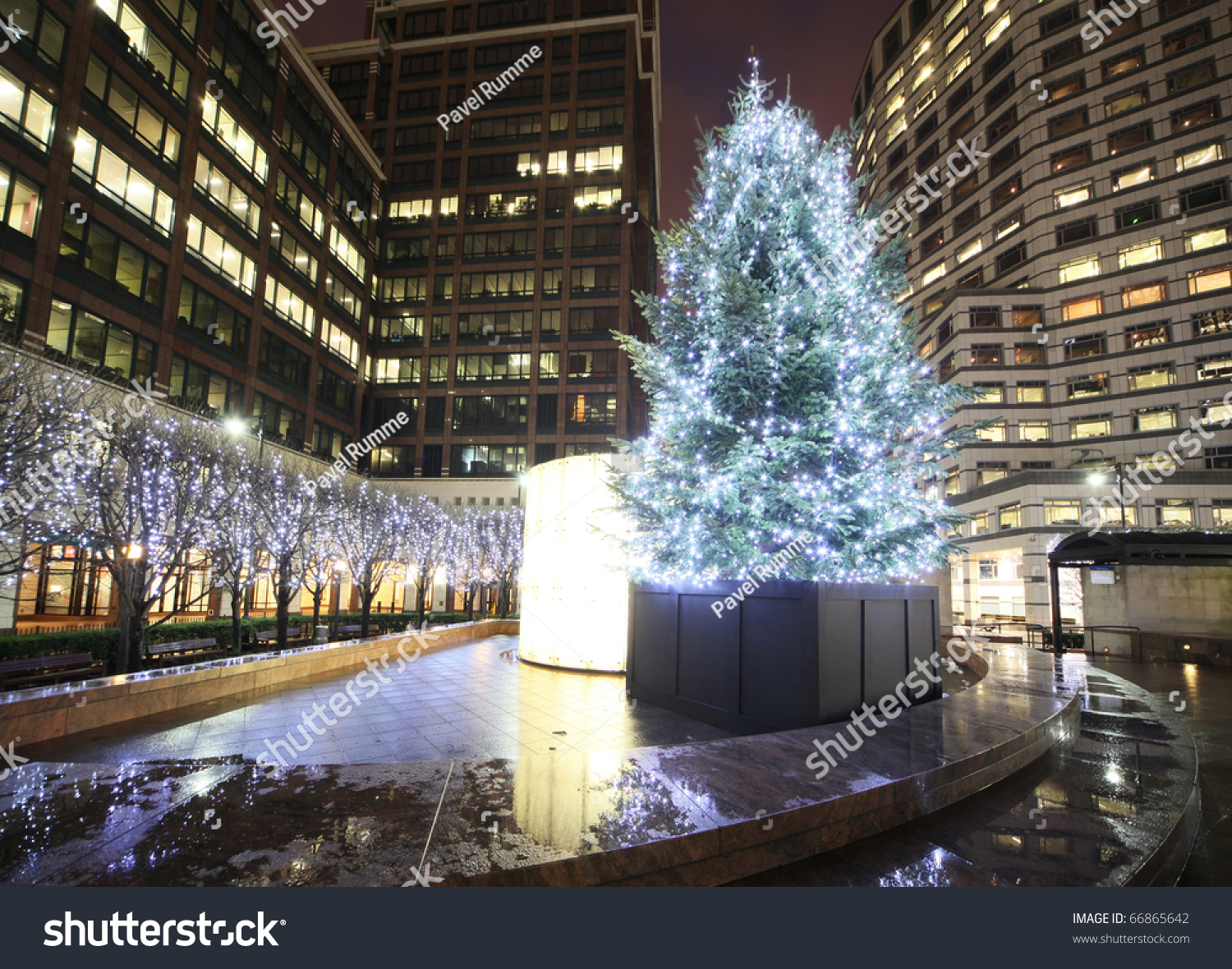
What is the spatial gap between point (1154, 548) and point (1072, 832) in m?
16.9

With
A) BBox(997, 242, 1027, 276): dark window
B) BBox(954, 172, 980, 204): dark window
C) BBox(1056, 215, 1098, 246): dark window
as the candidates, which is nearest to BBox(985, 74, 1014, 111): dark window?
BBox(954, 172, 980, 204): dark window

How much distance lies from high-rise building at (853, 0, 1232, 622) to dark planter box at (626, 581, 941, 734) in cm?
3215

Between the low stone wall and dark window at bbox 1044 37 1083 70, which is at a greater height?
dark window at bbox 1044 37 1083 70

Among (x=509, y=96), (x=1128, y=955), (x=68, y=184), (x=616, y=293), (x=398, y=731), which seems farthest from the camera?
(x=509, y=96)

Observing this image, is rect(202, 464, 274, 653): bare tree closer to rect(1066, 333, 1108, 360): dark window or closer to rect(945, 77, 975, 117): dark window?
rect(1066, 333, 1108, 360): dark window

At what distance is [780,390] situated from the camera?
820 cm

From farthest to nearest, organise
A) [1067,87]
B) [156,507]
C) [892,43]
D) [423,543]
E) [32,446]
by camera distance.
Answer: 1. [892,43]
2. [1067,87]
3. [423,543]
4. [156,507]
5. [32,446]

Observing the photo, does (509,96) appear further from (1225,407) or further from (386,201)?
(1225,407)

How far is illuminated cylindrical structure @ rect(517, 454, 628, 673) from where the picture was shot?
13.0 meters

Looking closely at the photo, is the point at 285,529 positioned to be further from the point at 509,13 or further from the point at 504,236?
the point at 509,13

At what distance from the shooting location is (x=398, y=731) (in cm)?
777

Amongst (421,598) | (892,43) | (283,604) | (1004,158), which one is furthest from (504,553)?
(892,43)

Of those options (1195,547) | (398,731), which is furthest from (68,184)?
(1195,547)

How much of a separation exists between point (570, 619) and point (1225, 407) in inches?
1719
